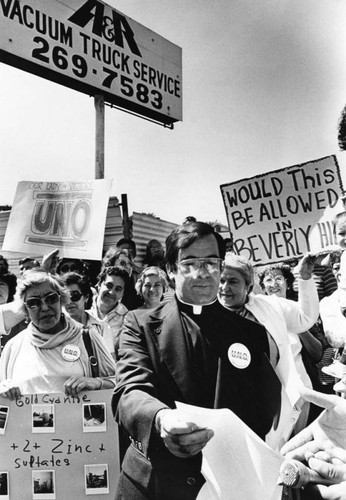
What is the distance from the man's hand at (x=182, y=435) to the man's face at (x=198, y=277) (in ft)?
1.81

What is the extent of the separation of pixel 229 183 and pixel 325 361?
1689 mm

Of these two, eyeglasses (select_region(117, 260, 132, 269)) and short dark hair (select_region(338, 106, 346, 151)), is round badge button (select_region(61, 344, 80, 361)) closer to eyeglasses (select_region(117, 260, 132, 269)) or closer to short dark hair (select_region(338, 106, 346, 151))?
eyeglasses (select_region(117, 260, 132, 269))

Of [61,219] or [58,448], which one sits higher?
[61,219]

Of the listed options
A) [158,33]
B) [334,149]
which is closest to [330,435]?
[334,149]

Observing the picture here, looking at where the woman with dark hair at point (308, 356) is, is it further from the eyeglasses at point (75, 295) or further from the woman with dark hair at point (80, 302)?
the eyeglasses at point (75, 295)

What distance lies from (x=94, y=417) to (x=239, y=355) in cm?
132

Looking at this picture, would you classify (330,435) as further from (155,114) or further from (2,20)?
(155,114)

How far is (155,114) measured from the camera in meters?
11.3

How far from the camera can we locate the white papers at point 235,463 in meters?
1.88

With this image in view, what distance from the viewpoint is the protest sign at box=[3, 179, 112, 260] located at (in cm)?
499

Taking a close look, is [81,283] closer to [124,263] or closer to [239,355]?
[124,263]

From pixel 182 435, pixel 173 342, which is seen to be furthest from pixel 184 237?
pixel 182 435

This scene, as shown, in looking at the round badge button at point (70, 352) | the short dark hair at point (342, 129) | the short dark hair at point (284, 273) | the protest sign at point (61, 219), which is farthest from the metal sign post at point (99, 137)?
the round badge button at point (70, 352)

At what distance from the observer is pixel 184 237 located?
2139mm
